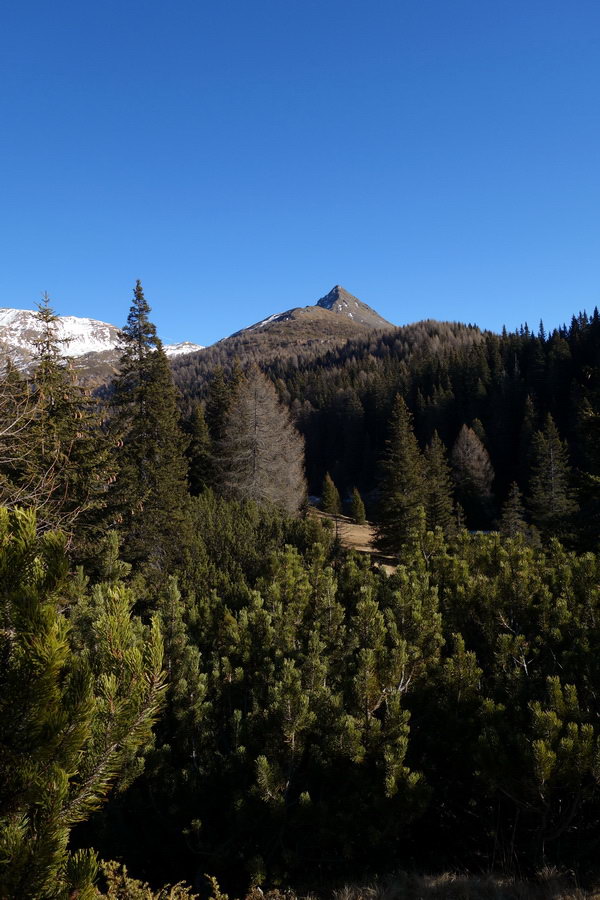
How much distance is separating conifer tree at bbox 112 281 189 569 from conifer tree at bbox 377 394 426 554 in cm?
1321

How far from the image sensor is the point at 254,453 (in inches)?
1048

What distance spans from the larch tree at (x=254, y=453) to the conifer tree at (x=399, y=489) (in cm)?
547

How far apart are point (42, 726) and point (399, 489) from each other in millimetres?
26658

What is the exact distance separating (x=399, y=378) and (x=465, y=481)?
44.7 metres

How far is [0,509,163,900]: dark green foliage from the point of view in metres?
1.67

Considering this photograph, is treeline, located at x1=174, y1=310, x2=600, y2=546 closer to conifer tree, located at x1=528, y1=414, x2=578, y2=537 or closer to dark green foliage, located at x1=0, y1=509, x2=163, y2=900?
conifer tree, located at x1=528, y1=414, x2=578, y2=537

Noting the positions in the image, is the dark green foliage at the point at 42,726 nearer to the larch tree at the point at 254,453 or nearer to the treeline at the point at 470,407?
the larch tree at the point at 254,453

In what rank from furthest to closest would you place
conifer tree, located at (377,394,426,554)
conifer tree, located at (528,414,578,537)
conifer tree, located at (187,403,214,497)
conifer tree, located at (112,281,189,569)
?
conifer tree, located at (528,414,578,537), conifer tree, located at (187,403,214,497), conifer tree, located at (377,394,426,554), conifer tree, located at (112,281,189,569)

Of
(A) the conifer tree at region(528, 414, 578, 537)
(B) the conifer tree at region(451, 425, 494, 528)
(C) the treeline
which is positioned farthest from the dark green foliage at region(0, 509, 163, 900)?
(B) the conifer tree at region(451, 425, 494, 528)

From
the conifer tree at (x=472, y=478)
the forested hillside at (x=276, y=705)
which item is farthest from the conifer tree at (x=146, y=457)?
the conifer tree at (x=472, y=478)

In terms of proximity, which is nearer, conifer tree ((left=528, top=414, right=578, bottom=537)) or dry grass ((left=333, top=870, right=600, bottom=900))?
dry grass ((left=333, top=870, right=600, bottom=900))

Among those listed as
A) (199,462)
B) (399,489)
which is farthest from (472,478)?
(199,462)

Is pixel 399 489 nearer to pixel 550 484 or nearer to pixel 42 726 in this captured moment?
pixel 550 484

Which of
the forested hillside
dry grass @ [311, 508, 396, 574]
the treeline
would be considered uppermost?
the treeline
